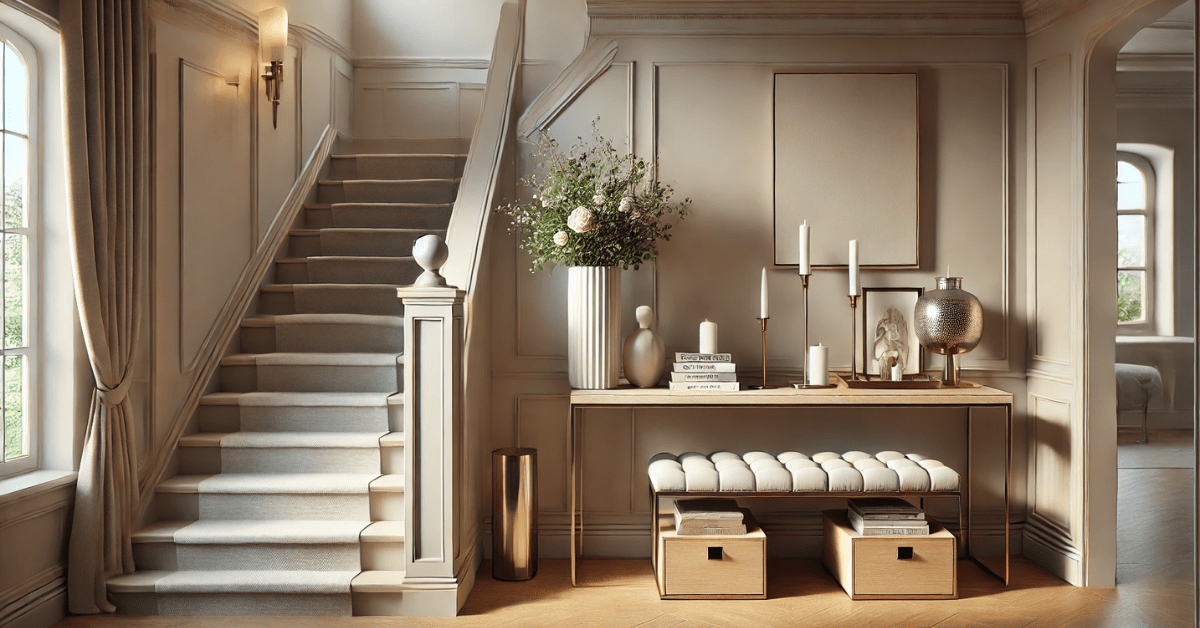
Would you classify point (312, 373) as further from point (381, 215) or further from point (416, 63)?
point (416, 63)

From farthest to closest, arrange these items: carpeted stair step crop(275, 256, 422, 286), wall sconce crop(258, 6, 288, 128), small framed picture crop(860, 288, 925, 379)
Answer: carpeted stair step crop(275, 256, 422, 286) < wall sconce crop(258, 6, 288, 128) < small framed picture crop(860, 288, 925, 379)

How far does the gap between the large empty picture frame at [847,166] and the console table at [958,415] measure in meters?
0.71

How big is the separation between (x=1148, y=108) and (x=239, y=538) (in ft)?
19.7

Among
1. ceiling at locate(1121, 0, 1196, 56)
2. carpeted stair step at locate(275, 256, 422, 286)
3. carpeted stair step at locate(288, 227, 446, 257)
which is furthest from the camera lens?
carpeted stair step at locate(288, 227, 446, 257)

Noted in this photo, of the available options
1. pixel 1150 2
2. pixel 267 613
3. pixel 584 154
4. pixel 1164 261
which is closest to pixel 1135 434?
pixel 1164 261

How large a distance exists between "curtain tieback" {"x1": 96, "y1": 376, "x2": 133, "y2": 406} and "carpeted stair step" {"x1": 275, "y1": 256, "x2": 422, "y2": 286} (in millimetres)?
1417

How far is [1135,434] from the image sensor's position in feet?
17.1

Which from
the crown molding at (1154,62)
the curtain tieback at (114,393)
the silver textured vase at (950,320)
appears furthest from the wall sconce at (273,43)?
the crown molding at (1154,62)


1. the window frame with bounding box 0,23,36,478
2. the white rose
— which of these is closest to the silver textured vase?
the white rose

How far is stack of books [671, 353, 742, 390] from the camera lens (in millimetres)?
3242

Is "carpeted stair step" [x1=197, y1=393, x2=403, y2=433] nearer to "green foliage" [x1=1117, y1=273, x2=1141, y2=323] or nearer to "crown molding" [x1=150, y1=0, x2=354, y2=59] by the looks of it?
"crown molding" [x1=150, y1=0, x2=354, y2=59]

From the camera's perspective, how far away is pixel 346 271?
14.0ft

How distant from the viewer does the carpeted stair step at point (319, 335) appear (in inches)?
152

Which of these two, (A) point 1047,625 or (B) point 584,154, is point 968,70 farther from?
(A) point 1047,625
